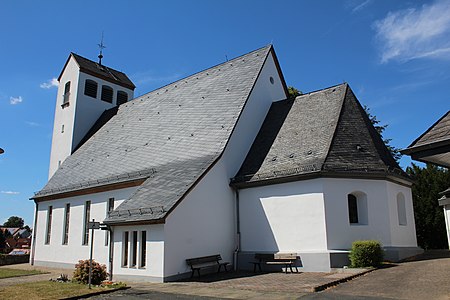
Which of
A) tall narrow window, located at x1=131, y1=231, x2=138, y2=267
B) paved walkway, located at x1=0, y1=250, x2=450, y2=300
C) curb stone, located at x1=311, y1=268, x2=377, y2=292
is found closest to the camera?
paved walkway, located at x1=0, y1=250, x2=450, y2=300

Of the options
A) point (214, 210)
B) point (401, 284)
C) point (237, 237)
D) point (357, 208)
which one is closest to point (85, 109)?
point (214, 210)

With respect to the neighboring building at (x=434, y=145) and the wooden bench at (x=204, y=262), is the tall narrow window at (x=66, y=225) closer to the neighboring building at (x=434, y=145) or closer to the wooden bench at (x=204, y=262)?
the wooden bench at (x=204, y=262)

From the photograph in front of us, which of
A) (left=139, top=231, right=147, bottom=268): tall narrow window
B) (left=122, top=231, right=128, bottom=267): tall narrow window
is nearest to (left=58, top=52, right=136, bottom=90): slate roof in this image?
(left=122, top=231, right=128, bottom=267): tall narrow window

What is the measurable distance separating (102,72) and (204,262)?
21718mm

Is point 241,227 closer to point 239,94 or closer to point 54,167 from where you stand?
point 239,94

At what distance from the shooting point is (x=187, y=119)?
68.3 ft

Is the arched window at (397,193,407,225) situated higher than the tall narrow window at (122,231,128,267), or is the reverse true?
the arched window at (397,193,407,225)

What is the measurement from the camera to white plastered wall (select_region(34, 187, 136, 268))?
18.7 m

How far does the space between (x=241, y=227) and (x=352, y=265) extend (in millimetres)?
5226

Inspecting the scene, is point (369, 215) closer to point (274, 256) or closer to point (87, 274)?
point (274, 256)

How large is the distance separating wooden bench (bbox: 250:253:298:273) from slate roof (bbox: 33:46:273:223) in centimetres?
417

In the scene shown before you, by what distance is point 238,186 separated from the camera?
1742cm

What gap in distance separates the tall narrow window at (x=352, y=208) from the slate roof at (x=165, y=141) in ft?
19.0

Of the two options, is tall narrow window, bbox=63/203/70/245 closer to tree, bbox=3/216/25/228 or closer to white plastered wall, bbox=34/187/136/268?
white plastered wall, bbox=34/187/136/268
